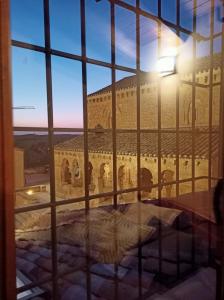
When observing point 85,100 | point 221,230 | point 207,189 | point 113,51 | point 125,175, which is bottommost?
point 125,175

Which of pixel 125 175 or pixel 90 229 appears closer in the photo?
pixel 90 229

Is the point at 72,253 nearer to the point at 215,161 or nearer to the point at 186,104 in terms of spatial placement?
the point at 215,161

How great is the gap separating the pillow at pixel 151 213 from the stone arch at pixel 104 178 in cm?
877

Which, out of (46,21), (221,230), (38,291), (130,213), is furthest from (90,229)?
(46,21)

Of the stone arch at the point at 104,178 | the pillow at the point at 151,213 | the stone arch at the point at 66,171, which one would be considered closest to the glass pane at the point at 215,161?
the pillow at the point at 151,213

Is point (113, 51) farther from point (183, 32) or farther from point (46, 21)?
point (183, 32)

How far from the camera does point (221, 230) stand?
1.93m

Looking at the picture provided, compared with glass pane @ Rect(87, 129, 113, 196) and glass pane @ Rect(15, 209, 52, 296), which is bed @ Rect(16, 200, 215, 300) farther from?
glass pane @ Rect(87, 129, 113, 196)

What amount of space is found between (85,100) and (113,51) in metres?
0.41

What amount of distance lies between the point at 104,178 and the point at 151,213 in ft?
31.4

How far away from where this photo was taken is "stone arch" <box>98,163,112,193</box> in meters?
11.3

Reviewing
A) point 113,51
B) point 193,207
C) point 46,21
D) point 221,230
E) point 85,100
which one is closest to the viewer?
point 46,21

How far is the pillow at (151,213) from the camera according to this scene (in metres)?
2.18

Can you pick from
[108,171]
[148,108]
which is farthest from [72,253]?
[148,108]
